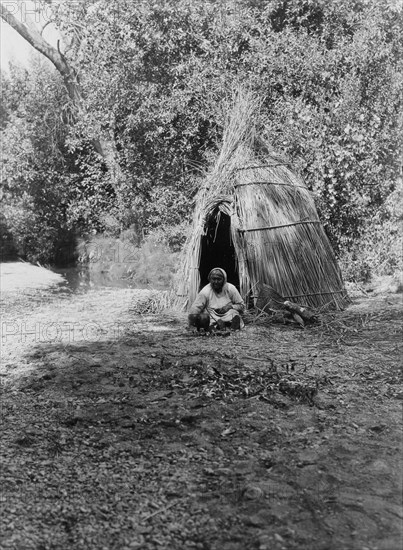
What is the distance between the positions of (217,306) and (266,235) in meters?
1.34

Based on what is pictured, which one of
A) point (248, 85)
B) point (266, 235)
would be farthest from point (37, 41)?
point (266, 235)

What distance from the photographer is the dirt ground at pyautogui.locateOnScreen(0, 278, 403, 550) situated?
9.10ft

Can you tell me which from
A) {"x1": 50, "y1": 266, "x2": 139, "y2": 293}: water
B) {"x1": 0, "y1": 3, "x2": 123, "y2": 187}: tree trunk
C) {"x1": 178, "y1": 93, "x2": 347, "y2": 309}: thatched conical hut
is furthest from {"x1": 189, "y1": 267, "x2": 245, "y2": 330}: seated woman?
{"x1": 0, "y1": 3, "x2": 123, "y2": 187}: tree trunk

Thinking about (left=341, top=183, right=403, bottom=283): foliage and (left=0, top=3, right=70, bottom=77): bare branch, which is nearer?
(left=341, top=183, right=403, bottom=283): foliage

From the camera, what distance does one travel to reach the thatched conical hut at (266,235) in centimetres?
780

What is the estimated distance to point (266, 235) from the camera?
7844mm

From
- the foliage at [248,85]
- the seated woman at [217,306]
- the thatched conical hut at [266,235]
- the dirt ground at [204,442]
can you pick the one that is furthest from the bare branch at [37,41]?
the dirt ground at [204,442]

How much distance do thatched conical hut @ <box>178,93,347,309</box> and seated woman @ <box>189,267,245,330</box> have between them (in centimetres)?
69

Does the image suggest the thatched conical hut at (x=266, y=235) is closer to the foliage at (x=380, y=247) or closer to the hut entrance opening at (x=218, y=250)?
the hut entrance opening at (x=218, y=250)

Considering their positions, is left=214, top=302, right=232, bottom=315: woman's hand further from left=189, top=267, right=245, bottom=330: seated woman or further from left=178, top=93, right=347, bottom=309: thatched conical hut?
left=178, top=93, right=347, bottom=309: thatched conical hut

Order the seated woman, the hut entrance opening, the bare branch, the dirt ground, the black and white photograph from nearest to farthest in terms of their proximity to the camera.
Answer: the dirt ground < the black and white photograph < the seated woman < the hut entrance opening < the bare branch

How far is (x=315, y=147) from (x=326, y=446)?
8180mm

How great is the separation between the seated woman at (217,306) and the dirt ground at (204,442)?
34 cm

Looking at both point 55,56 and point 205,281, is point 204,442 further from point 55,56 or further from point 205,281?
point 55,56
